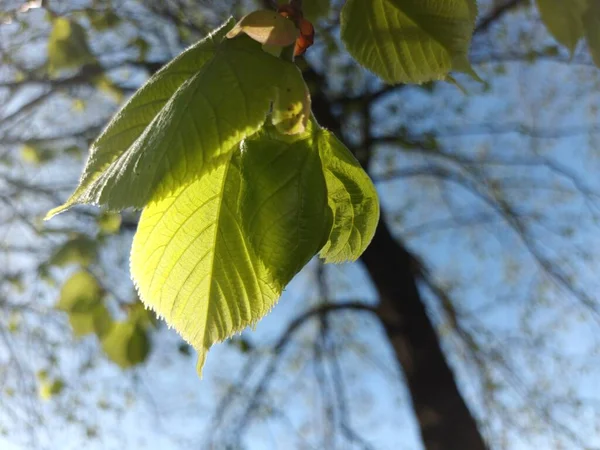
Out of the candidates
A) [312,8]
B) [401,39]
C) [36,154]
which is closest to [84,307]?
[312,8]

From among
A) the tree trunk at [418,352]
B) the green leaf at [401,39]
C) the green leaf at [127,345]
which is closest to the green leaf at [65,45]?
the green leaf at [127,345]

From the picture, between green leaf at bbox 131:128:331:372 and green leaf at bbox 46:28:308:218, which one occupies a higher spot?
green leaf at bbox 46:28:308:218

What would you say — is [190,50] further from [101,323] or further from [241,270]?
[101,323]

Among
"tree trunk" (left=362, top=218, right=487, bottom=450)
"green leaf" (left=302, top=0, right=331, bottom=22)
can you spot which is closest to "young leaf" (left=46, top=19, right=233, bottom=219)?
"green leaf" (left=302, top=0, right=331, bottom=22)

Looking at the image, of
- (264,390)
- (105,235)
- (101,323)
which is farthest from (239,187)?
(264,390)

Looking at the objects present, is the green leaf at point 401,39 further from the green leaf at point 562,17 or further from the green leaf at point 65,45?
the green leaf at point 65,45

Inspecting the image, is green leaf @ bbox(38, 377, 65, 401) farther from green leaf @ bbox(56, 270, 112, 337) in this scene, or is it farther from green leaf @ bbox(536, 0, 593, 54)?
green leaf @ bbox(536, 0, 593, 54)
